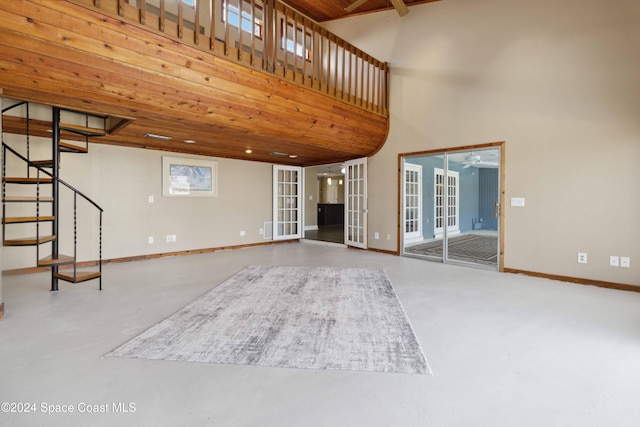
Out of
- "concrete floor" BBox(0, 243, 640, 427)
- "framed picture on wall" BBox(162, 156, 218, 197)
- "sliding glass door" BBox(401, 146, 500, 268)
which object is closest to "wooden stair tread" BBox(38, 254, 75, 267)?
"concrete floor" BBox(0, 243, 640, 427)

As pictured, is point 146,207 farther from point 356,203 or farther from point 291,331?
point 291,331

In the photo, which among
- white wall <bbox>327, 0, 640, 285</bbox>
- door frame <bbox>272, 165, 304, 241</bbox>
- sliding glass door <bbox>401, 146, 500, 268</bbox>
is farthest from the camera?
door frame <bbox>272, 165, 304, 241</bbox>

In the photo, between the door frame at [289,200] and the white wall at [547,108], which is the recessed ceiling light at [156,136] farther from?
the white wall at [547,108]

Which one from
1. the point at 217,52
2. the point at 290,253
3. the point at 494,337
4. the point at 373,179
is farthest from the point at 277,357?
the point at 373,179

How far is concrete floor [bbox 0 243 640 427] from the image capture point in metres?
1.59

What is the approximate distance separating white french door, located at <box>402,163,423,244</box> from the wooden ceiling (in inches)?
133

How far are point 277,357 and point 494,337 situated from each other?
172cm

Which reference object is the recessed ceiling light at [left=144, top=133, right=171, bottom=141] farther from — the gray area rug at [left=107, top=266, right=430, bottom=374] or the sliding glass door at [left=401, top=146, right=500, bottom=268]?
the sliding glass door at [left=401, top=146, right=500, bottom=268]

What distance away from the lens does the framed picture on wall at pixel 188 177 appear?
19.8 feet

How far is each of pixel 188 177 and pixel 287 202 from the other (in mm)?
2564

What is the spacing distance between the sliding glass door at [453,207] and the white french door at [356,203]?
889mm

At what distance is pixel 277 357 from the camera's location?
218 cm

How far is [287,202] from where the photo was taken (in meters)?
8.08

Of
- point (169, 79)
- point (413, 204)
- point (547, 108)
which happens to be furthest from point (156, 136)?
point (413, 204)
